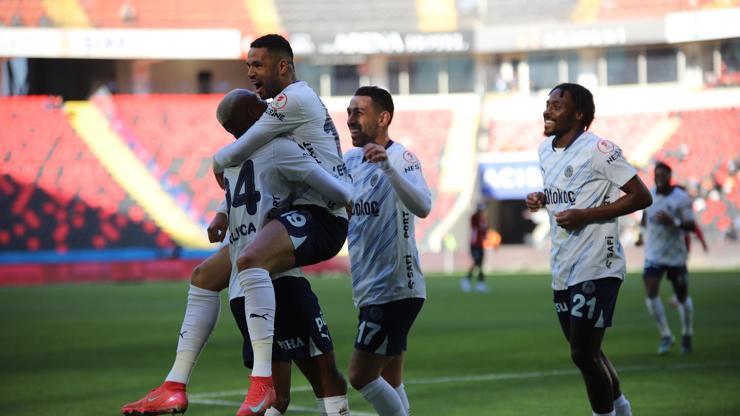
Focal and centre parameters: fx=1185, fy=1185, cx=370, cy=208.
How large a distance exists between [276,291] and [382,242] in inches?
38.8

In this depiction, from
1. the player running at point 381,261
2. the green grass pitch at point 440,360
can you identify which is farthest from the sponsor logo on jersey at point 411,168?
the green grass pitch at point 440,360

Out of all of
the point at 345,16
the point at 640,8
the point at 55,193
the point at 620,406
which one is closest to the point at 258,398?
the point at 620,406

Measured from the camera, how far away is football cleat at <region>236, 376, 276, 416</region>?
19.5 ft

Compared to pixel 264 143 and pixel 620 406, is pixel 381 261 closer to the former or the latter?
pixel 264 143

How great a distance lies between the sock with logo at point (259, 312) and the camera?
6176mm

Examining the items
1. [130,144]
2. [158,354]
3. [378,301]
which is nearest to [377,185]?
[378,301]

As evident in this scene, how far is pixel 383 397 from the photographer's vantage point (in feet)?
23.1

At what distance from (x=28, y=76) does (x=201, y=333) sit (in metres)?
44.8

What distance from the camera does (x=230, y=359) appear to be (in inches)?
575

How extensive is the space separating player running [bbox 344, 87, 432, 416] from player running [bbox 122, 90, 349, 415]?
53 centimetres

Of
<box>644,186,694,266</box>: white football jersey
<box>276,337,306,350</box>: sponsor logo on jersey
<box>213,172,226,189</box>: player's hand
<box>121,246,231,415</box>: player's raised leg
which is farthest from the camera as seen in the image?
<box>644,186,694,266</box>: white football jersey

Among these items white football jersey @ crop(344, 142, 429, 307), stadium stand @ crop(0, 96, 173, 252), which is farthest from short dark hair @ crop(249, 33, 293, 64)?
stadium stand @ crop(0, 96, 173, 252)

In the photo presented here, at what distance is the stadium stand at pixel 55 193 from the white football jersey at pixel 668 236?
3154cm

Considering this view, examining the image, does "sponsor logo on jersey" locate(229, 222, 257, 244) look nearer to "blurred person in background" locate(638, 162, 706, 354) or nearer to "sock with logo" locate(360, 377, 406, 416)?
"sock with logo" locate(360, 377, 406, 416)
